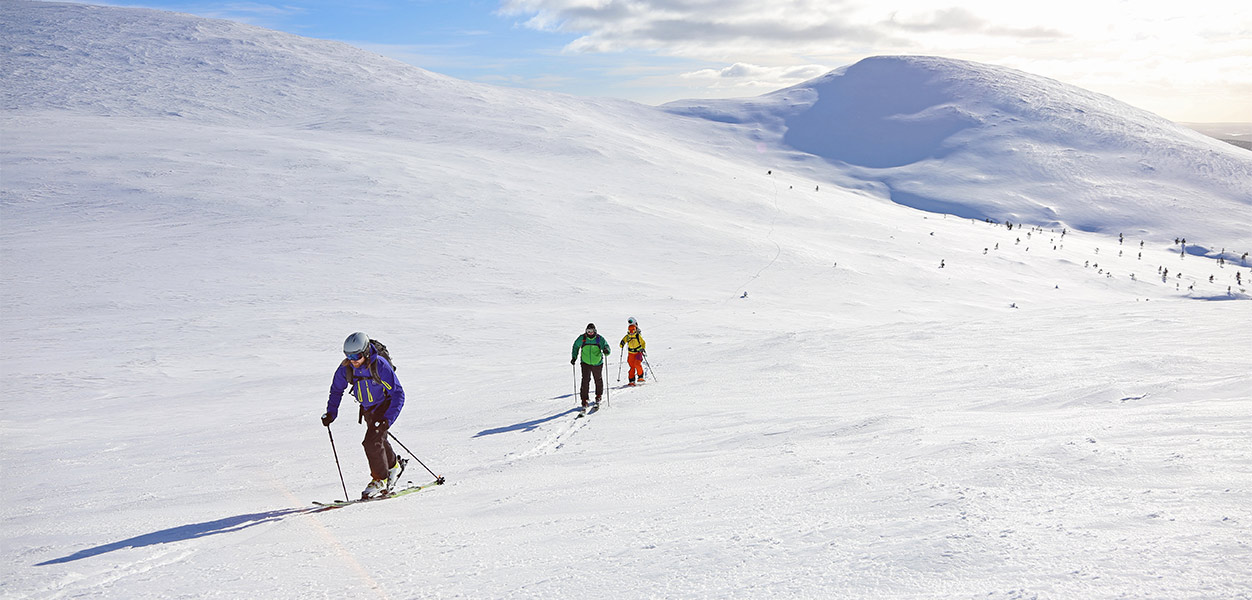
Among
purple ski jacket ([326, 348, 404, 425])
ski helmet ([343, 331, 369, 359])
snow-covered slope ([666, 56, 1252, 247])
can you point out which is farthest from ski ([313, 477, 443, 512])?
snow-covered slope ([666, 56, 1252, 247])

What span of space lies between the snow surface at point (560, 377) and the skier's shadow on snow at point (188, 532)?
5 centimetres

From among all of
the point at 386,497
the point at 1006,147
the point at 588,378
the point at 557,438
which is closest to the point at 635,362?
the point at 588,378

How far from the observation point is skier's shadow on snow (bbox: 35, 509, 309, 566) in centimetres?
619

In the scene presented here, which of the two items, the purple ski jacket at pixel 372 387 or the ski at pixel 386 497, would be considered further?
the purple ski jacket at pixel 372 387

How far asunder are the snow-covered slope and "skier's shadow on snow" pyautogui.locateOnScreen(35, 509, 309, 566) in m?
103

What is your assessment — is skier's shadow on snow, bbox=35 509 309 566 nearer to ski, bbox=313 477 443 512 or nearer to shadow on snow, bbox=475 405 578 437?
ski, bbox=313 477 443 512

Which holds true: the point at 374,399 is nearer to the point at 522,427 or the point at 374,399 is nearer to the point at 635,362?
the point at 522,427

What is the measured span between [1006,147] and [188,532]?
146187 millimetres

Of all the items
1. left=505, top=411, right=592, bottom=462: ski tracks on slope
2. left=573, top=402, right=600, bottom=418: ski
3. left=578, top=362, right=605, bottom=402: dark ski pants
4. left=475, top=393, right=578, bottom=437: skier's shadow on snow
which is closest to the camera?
left=505, top=411, right=592, bottom=462: ski tracks on slope

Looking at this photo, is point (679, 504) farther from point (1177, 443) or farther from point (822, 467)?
point (1177, 443)

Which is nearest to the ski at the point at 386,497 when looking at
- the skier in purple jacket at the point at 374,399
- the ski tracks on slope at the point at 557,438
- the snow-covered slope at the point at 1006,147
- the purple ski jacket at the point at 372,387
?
the skier in purple jacket at the point at 374,399

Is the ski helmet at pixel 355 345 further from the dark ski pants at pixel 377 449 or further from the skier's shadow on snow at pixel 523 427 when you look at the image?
the skier's shadow on snow at pixel 523 427

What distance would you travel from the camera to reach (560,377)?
1742 cm

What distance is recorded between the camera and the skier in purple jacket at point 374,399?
7.86m
